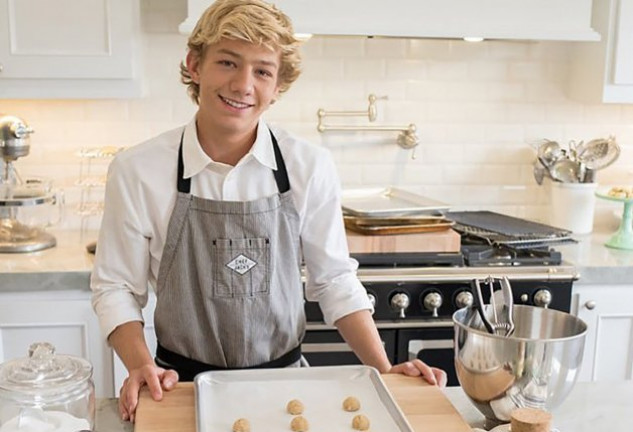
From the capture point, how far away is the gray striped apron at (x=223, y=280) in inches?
70.8

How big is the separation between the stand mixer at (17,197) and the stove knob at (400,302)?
1265 millimetres

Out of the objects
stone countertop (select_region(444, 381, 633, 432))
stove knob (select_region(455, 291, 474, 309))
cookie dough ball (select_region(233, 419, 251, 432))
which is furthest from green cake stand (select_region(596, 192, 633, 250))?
cookie dough ball (select_region(233, 419, 251, 432))

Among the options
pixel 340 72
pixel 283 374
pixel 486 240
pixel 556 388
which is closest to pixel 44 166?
pixel 340 72

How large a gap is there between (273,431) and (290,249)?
637 mm

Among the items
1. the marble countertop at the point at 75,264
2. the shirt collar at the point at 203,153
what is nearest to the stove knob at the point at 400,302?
the marble countertop at the point at 75,264

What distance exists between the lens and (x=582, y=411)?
1532 millimetres

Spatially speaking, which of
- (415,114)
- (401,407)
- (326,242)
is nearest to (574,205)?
(415,114)

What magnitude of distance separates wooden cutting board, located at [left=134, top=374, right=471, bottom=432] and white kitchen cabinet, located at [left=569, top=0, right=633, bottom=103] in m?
2.01

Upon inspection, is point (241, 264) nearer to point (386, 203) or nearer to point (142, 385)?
point (142, 385)

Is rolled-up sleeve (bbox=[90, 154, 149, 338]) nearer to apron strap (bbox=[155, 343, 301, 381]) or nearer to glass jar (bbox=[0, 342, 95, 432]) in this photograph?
apron strap (bbox=[155, 343, 301, 381])

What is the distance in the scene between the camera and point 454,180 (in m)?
3.41

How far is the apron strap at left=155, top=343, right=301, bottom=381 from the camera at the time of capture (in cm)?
182

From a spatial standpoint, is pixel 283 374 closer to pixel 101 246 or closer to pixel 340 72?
pixel 101 246

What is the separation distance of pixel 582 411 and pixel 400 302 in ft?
3.84
